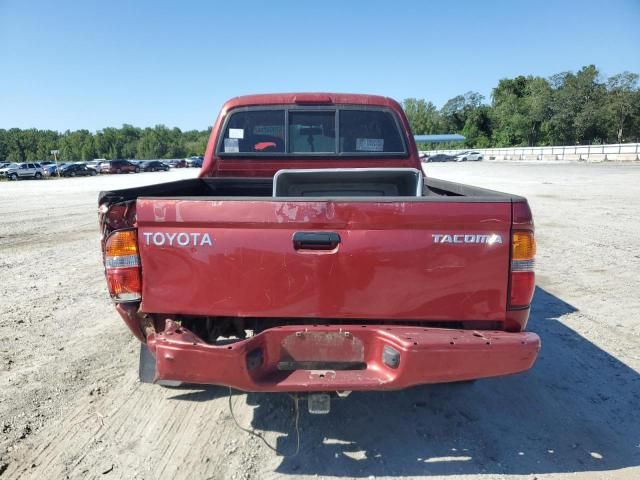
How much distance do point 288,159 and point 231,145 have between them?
60cm

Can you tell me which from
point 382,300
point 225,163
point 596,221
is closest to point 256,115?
point 225,163

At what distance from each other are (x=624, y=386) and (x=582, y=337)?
3.21ft

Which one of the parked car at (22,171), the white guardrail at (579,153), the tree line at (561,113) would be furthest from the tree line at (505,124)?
the parked car at (22,171)

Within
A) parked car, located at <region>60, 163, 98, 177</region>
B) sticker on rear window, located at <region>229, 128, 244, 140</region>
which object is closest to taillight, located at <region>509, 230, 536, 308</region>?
sticker on rear window, located at <region>229, 128, 244, 140</region>

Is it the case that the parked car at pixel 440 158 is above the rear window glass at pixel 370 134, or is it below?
below

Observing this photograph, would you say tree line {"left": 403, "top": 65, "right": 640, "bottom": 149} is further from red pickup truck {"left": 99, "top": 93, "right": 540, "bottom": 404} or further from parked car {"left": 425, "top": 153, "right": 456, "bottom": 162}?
red pickup truck {"left": 99, "top": 93, "right": 540, "bottom": 404}

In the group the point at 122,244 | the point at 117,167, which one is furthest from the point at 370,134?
the point at 117,167

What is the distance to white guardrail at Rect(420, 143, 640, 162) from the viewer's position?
45800 millimetres

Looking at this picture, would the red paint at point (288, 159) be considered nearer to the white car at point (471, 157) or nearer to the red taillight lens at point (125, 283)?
the red taillight lens at point (125, 283)

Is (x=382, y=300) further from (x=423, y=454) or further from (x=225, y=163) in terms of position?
(x=225, y=163)

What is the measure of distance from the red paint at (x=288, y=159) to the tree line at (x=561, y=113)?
7220 centimetres

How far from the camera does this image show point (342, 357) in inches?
94.4

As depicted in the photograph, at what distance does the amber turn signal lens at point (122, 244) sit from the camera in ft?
7.95

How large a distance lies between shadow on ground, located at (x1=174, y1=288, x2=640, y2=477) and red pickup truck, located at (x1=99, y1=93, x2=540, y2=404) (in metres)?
0.76
